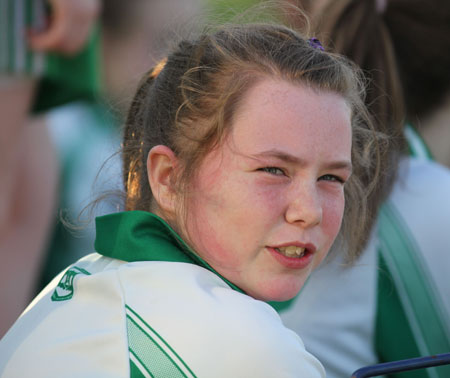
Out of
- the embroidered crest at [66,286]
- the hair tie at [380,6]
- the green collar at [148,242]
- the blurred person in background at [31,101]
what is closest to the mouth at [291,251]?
the green collar at [148,242]

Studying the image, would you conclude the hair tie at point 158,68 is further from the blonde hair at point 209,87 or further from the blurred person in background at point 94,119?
the blurred person in background at point 94,119

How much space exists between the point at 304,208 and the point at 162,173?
330 mm

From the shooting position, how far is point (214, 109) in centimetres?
158

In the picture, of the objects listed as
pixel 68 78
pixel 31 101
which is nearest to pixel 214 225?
pixel 31 101

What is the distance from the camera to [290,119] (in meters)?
1.49

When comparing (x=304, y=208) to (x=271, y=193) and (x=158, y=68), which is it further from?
(x=158, y=68)

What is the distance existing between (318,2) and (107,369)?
59.5 inches

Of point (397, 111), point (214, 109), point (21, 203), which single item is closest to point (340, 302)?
point (397, 111)

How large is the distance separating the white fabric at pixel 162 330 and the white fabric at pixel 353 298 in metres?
0.64

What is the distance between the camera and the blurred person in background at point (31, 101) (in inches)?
117

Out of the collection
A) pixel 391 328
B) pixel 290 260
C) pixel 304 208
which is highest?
pixel 304 208

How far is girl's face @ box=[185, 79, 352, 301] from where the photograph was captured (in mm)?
1469

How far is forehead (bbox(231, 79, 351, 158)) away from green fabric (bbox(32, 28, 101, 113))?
1.81 meters

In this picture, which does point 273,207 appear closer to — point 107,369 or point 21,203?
point 107,369
